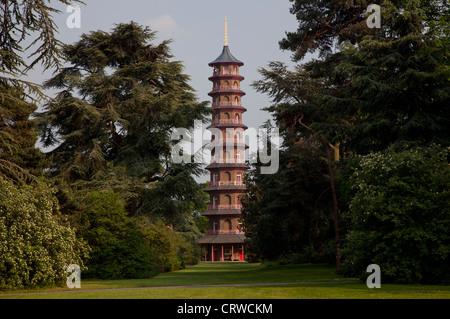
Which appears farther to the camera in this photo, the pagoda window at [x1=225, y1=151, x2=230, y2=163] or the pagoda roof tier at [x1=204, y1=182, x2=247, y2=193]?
the pagoda window at [x1=225, y1=151, x2=230, y2=163]

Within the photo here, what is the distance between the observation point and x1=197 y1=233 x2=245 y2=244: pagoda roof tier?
213 ft

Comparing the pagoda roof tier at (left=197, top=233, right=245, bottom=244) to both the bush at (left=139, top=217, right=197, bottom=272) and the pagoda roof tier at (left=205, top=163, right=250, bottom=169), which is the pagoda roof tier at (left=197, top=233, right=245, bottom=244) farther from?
the bush at (left=139, top=217, right=197, bottom=272)

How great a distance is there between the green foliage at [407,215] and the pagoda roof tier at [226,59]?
4842 centimetres

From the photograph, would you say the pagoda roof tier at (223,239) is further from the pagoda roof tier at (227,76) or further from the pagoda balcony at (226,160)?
the pagoda roof tier at (227,76)

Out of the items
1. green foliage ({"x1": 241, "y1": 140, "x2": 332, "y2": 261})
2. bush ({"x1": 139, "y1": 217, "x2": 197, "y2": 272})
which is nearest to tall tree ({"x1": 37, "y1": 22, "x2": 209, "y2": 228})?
bush ({"x1": 139, "y1": 217, "x2": 197, "y2": 272})

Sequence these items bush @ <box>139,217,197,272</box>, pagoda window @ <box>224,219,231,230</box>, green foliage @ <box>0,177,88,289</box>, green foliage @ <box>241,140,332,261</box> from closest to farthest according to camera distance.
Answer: green foliage @ <box>0,177,88,289</box>
green foliage @ <box>241,140,332,261</box>
bush @ <box>139,217,197,272</box>
pagoda window @ <box>224,219,231,230</box>

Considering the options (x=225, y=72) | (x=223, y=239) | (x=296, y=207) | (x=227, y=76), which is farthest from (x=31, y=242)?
(x=225, y=72)

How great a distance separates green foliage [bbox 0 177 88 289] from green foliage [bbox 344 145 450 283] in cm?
1065

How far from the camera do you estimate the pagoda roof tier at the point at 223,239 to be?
2559 inches

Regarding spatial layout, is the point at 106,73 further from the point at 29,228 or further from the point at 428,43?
the point at 428,43

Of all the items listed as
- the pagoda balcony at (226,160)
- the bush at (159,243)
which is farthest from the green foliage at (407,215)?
the pagoda balcony at (226,160)

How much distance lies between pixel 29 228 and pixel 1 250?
120 cm
